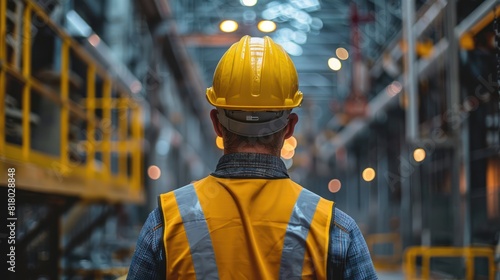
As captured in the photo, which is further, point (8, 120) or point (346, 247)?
point (8, 120)

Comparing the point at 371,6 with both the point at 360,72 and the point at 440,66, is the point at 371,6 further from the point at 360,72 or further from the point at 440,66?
the point at 440,66

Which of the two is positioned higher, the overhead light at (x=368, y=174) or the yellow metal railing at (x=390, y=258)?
the overhead light at (x=368, y=174)

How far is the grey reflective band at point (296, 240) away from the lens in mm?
2201

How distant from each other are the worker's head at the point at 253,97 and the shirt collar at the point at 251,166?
0.04 meters

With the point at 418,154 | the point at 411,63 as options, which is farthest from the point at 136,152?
the point at 418,154

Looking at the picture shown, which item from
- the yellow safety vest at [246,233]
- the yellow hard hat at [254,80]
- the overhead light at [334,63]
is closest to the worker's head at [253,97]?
the yellow hard hat at [254,80]

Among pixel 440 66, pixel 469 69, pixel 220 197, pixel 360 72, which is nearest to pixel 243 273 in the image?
pixel 220 197

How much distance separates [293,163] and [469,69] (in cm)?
3031

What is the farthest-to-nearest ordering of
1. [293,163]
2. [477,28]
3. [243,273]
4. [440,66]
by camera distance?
[293,163], [440,66], [477,28], [243,273]

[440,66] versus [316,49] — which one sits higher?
[316,49]

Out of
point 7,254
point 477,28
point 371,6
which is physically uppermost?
point 371,6

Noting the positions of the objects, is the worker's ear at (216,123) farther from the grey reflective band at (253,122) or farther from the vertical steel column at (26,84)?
the vertical steel column at (26,84)

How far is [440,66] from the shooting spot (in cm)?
1290

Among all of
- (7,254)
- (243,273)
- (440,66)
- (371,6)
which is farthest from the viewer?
(371,6)
